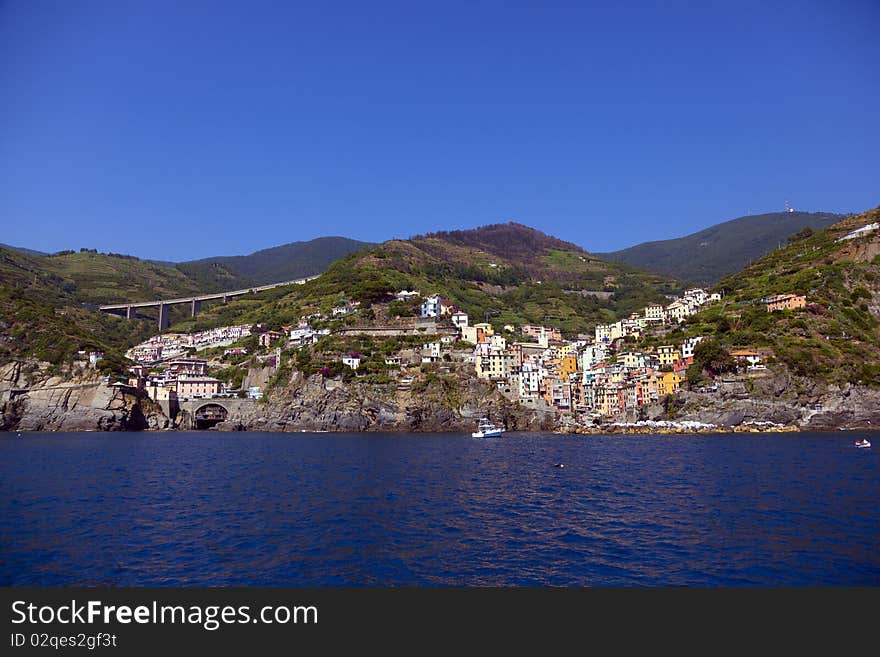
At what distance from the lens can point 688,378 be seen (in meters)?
82.2

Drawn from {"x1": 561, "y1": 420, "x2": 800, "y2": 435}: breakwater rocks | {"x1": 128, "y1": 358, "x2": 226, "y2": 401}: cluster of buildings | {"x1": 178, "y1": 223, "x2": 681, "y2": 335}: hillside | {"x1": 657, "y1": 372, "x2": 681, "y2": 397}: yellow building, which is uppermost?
{"x1": 178, "y1": 223, "x2": 681, "y2": 335}: hillside

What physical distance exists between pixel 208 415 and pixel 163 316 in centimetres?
7701

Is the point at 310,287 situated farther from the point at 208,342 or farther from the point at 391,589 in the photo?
the point at 391,589

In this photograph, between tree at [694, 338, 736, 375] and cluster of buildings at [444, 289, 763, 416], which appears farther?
cluster of buildings at [444, 289, 763, 416]

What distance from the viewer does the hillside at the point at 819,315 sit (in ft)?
258

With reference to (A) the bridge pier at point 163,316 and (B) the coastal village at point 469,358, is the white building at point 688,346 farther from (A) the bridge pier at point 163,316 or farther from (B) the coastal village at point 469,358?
(A) the bridge pier at point 163,316

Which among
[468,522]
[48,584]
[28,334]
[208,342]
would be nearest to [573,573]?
[468,522]

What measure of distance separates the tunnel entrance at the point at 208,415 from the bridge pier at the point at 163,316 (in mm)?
72802

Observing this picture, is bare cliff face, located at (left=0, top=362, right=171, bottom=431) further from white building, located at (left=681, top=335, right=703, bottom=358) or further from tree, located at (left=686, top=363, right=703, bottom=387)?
white building, located at (left=681, top=335, right=703, bottom=358)

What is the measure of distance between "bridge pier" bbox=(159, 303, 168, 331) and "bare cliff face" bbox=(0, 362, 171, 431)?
74.2m

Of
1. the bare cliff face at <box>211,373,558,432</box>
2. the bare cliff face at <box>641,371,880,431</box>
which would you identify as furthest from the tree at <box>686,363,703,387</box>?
the bare cliff face at <box>211,373,558,432</box>

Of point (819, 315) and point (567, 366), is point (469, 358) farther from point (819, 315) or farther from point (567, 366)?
point (819, 315)

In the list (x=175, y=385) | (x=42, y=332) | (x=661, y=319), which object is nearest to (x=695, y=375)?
(x=661, y=319)

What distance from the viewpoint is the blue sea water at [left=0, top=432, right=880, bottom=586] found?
1731 cm
